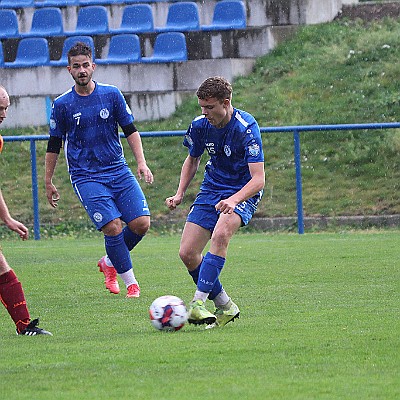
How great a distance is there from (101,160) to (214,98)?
2.33 m

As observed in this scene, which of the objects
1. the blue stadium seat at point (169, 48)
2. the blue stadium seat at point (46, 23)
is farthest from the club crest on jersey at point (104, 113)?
the blue stadium seat at point (46, 23)

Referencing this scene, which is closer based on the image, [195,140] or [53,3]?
[195,140]

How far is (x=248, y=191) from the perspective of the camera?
295 inches

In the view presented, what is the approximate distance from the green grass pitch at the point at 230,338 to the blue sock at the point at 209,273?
287 mm

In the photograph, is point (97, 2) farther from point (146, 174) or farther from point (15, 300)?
point (15, 300)

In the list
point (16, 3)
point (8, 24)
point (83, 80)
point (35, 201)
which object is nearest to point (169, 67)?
point (8, 24)

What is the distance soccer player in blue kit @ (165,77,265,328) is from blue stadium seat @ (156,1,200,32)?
14.0 meters

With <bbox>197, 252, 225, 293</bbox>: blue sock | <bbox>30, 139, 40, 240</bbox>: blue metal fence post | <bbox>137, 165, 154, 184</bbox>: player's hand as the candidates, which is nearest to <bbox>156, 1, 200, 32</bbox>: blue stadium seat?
<bbox>30, 139, 40, 240</bbox>: blue metal fence post

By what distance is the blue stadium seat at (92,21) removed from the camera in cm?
2230

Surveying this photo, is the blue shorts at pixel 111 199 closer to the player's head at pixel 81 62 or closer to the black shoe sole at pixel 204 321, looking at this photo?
the player's head at pixel 81 62

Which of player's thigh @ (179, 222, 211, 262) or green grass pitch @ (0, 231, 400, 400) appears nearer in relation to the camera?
green grass pitch @ (0, 231, 400, 400)

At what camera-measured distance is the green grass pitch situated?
5328 millimetres

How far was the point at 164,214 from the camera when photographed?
1759 centimetres

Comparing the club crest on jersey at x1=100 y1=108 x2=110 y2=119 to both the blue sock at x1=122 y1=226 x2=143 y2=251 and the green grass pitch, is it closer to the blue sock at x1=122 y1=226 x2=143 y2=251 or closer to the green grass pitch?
the blue sock at x1=122 y1=226 x2=143 y2=251
